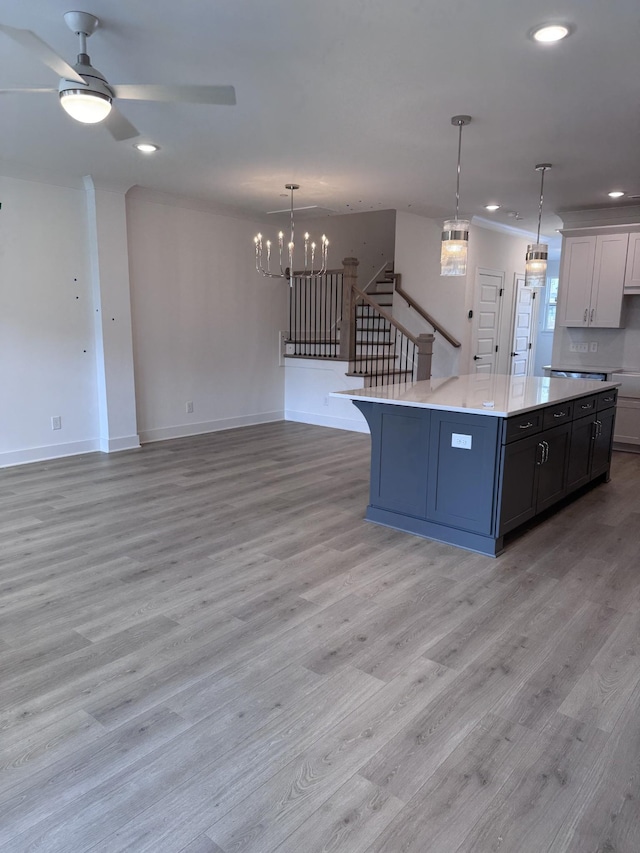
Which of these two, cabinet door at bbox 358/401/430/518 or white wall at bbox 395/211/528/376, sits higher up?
white wall at bbox 395/211/528/376

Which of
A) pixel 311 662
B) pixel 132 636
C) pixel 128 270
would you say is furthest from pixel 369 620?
pixel 128 270

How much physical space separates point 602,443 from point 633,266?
2459 mm

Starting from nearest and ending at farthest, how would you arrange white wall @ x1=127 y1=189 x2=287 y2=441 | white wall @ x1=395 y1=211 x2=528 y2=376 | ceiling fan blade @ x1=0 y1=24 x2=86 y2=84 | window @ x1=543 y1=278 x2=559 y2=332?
ceiling fan blade @ x1=0 y1=24 x2=86 y2=84
white wall @ x1=127 y1=189 x2=287 y2=441
white wall @ x1=395 y1=211 x2=528 y2=376
window @ x1=543 y1=278 x2=559 y2=332

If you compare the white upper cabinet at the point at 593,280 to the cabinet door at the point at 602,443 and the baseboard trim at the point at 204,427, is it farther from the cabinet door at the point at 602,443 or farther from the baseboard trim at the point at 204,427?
the baseboard trim at the point at 204,427

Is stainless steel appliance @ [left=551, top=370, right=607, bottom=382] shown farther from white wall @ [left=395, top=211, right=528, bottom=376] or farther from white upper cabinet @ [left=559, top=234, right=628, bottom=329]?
white wall @ [left=395, top=211, right=528, bottom=376]

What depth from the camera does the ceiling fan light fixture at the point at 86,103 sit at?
7.98 feet

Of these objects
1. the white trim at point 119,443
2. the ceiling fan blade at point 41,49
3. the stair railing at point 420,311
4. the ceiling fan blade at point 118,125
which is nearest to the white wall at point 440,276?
the stair railing at point 420,311

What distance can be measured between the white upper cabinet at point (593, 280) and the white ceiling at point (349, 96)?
779 millimetres

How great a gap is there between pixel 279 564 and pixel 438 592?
949 millimetres

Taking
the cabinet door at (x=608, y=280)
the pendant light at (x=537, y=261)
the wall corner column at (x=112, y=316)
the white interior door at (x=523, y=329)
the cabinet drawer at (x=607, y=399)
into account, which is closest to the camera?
the pendant light at (x=537, y=261)

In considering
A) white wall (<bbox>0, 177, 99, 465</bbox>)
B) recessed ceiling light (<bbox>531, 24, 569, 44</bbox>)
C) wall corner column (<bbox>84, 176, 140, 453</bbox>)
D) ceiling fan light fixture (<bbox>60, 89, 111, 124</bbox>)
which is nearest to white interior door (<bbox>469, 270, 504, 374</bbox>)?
wall corner column (<bbox>84, 176, 140, 453</bbox>)

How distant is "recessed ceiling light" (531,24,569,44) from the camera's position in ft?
8.29

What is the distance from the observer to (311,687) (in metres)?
2.25

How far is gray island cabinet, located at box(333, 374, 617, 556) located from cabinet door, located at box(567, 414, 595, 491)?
0.05 feet
